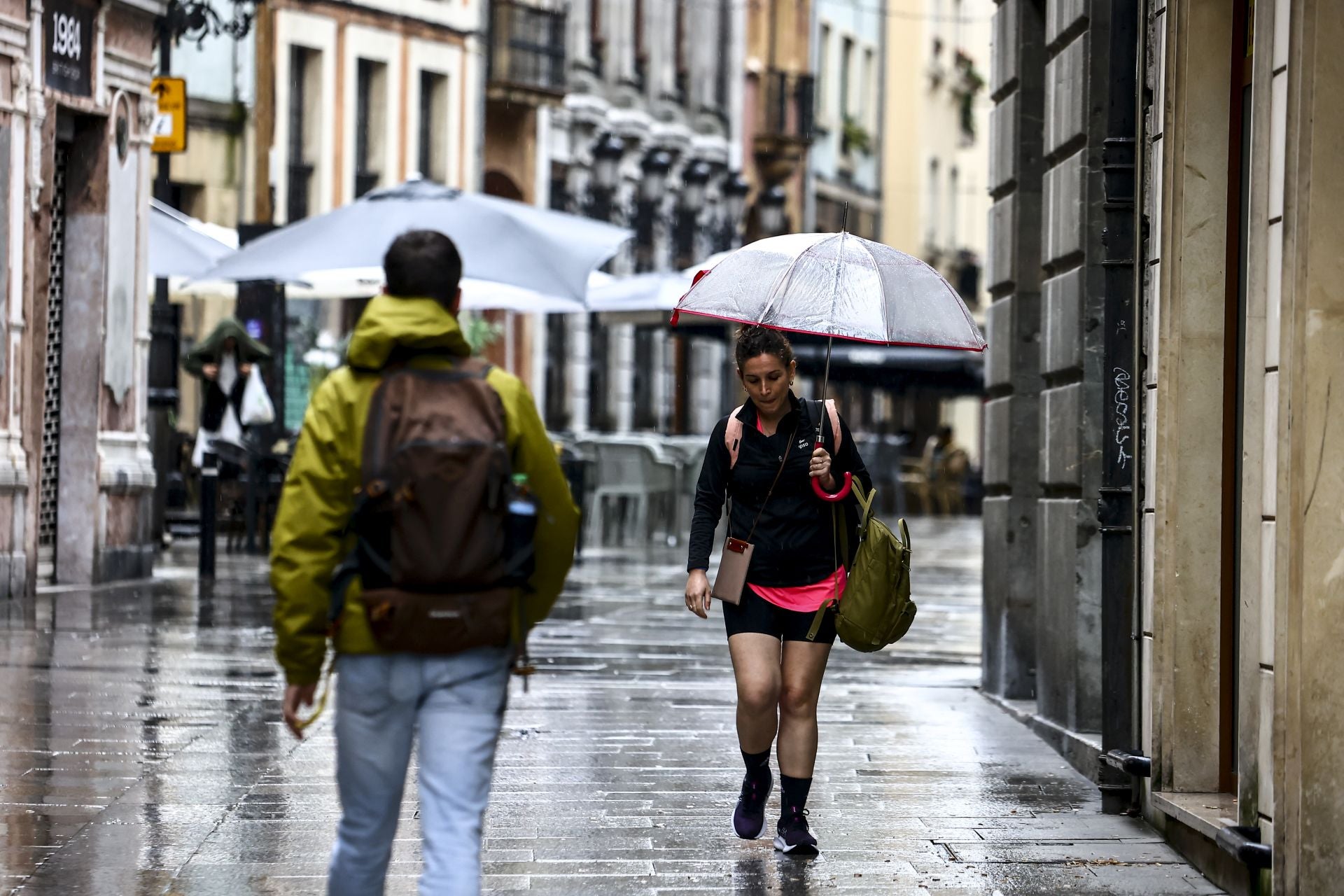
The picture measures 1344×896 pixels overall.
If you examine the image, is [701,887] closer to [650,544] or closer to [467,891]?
[467,891]

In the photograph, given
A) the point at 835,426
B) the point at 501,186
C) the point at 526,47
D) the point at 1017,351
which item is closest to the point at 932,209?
the point at 501,186

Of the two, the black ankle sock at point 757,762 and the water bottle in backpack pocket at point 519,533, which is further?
the black ankle sock at point 757,762

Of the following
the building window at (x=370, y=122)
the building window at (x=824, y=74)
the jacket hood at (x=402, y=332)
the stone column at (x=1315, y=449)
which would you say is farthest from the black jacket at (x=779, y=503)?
the building window at (x=824, y=74)

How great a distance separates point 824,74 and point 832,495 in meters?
45.0

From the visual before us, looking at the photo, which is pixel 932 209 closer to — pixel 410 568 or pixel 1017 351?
pixel 1017 351

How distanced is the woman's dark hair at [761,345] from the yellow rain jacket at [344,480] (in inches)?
86.7

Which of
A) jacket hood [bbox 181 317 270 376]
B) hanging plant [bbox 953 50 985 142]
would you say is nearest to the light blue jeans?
jacket hood [bbox 181 317 270 376]

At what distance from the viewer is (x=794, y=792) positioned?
7230 millimetres

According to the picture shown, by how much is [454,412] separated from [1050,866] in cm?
303

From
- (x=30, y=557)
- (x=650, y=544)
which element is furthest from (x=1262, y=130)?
(x=650, y=544)

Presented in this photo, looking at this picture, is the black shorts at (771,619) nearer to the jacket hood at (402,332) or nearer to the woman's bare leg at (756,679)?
the woman's bare leg at (756,679)

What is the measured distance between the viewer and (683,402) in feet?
149

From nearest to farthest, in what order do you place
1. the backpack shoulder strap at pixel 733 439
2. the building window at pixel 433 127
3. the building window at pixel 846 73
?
the backpack shoulder strap at pixel 733 439
the building window at pixel 433 127
the building window at pixel 846 73

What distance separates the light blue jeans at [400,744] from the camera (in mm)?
4848
